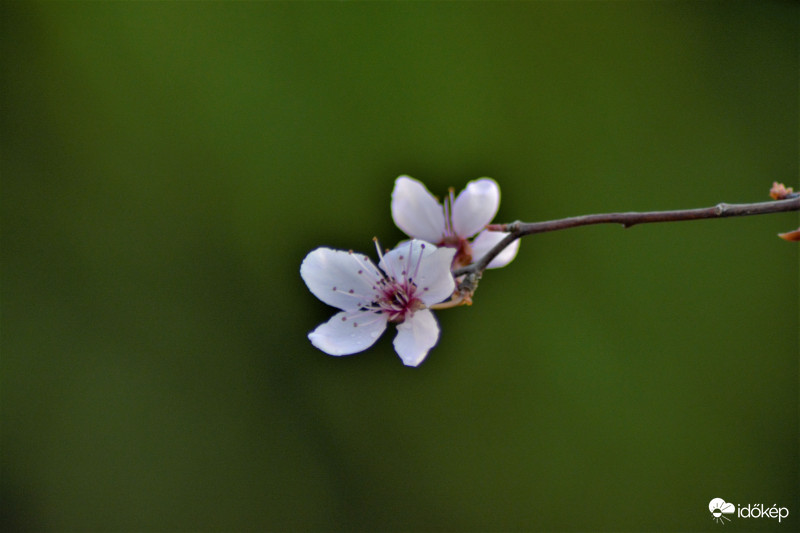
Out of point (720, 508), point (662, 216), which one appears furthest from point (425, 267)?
point (720, 508)

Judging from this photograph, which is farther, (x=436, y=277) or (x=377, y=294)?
(x=377, y=294)

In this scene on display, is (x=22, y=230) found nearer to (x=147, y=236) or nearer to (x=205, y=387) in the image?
(x=147, y=236)

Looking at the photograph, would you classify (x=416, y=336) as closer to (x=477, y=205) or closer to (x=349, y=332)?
(x=349, y=332)

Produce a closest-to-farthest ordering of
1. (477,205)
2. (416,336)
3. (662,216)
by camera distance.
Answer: (662,216)
(416,336)
(477,205)

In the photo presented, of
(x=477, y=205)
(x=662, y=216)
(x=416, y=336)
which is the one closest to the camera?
(x=662, y=216)

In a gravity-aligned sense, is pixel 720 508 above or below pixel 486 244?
below

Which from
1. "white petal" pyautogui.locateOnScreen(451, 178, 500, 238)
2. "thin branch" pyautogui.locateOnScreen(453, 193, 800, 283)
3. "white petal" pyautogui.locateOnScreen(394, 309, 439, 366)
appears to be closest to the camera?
"thin branch" pyautogui.locateOnScreen(453, 193, 800, 283)

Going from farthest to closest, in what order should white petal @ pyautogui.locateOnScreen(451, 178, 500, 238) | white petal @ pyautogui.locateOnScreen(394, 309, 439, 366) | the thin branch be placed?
white petal @ pyautogui.locateOnScreen(451, 178, 500, 238), white petal @ pyautogui.locateOnScreen(394, 309, 439, 366), the thin branch

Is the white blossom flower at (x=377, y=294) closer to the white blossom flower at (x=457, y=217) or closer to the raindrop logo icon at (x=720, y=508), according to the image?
the white blossom flower at (x=457, y=217)

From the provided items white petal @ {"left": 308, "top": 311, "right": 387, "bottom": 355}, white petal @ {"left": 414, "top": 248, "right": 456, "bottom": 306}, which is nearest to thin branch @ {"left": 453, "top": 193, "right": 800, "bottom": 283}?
→ white petal @ {"left": 414, "top": 248, "right": 456, "bottom": 306}

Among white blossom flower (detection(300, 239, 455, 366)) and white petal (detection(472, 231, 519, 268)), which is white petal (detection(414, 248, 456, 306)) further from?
white petal (detection(472, 231, 519, 268))
